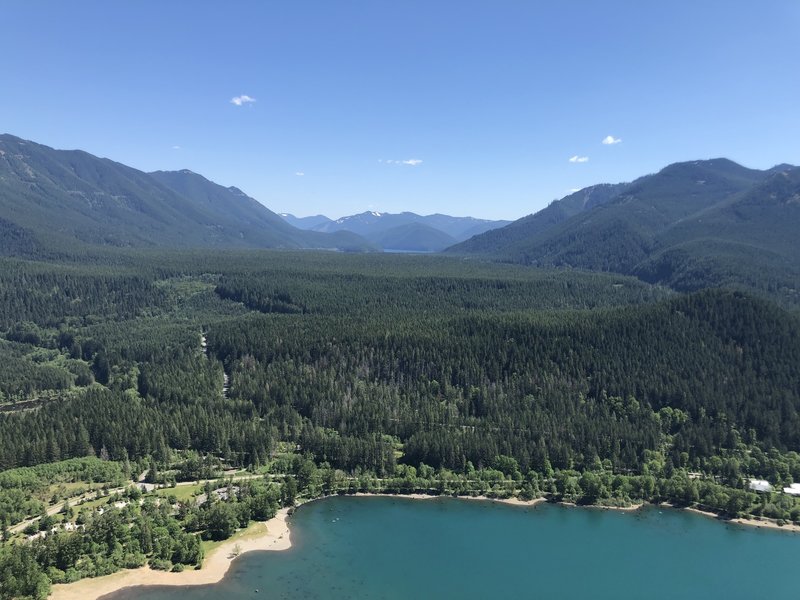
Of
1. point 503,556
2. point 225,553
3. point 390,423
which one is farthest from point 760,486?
point 225,553

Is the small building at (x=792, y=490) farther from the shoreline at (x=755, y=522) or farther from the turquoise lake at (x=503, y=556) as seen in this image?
the turquoise lake at (x=503, y=556)

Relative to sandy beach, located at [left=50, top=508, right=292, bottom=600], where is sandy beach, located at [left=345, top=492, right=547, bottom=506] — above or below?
below

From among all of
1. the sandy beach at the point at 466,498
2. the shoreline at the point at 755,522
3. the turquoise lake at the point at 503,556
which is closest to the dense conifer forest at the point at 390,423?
the sandy beach at the point at 466,498

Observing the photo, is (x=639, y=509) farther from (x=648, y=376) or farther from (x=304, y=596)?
(x=304, y=596)

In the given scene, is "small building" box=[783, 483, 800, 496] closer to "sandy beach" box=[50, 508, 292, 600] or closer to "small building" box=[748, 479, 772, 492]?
"small building" box=[748, 479, 772, 492]

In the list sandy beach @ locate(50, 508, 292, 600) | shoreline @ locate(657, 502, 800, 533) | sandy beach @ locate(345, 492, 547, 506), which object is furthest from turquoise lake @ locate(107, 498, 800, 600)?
sandy beach @ locate(50, 508, 292, 600)

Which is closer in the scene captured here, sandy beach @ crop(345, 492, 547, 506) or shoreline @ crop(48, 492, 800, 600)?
shoreline @ crop(48, 492, 800, 600)
